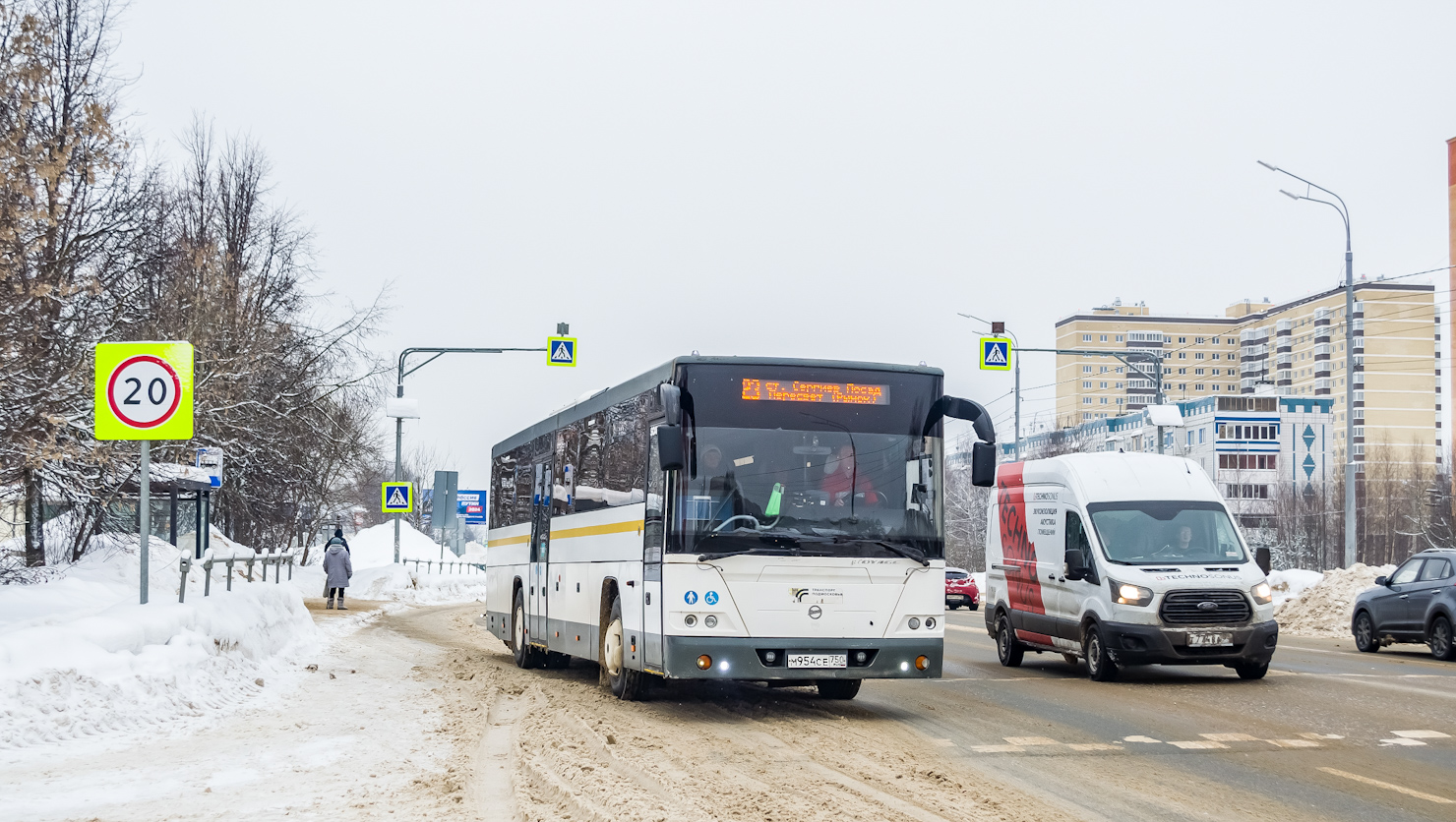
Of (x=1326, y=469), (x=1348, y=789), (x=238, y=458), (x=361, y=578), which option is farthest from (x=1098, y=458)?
(x=1326, y=469)

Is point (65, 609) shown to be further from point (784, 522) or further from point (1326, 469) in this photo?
point (1326, 469)

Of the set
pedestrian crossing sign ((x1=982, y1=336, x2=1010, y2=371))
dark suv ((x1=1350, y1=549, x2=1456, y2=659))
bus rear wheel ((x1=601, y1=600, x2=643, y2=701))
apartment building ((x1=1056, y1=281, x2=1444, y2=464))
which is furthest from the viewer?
apartment building ((x1=1056, y1=281, x2=1444, y2=464))

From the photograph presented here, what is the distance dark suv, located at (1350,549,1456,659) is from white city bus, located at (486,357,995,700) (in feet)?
38.9

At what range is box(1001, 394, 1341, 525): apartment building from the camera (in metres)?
119

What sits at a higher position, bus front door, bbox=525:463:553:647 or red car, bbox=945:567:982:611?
bus front door, bbox=525:463:553:647

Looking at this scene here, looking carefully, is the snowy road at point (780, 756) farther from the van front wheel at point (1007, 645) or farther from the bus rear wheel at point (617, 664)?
the van front wheel at point (1007, 645)

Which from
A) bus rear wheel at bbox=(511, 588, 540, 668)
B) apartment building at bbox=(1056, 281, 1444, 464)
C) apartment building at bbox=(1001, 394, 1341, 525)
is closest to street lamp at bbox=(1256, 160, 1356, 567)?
bus rear wheel at bbox=(511, 588, 540, 668)

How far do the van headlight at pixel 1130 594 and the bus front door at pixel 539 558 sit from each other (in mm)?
6559

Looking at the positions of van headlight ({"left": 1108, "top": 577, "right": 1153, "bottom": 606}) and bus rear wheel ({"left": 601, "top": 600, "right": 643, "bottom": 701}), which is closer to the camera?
bus rear wheel ({"left": 601, "top": 600, "right": 643, "bottom": 701})

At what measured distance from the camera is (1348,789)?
8.72 metres

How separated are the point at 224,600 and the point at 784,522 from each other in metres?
6.92

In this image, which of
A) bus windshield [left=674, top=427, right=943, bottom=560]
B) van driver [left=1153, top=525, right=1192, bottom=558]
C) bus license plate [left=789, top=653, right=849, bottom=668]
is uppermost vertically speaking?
bus windshield [left=674, top=427, right=943, bottom=560]

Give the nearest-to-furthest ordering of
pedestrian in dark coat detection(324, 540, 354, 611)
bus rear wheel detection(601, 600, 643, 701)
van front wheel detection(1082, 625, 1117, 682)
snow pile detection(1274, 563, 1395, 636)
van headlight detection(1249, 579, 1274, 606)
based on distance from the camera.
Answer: bus rear wheel detection(601, 600, 643, 701) → van headlight detection(1249, 579, 1274, 606) → van front wheel detection(1082, 625, 1117, 682) → snow pile detection(1274, 563, 1395, 636) → pedestrian in dark coat detection(324, 540, 354, 611)

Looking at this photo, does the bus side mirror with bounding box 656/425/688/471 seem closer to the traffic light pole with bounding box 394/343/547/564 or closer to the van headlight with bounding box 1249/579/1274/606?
the van headlight with bounding box 1249/579/1274/606
